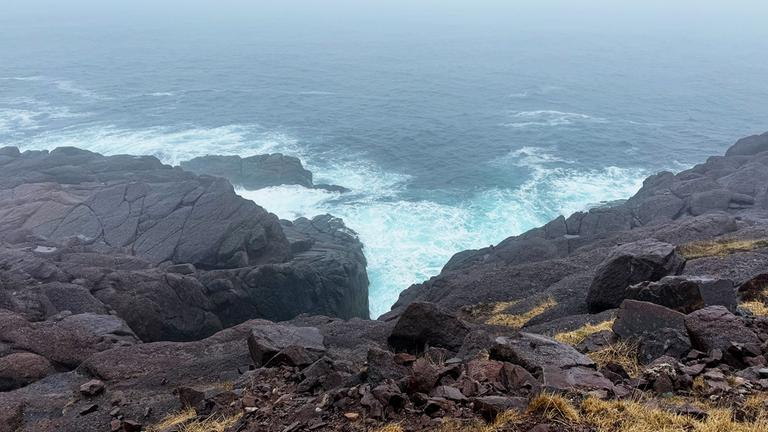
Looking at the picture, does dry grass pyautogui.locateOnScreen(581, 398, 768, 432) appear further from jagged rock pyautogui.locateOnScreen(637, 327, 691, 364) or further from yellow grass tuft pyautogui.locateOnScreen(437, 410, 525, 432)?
jagged rock pyautogui.locateOnScreen(637, 327, 691, 364)

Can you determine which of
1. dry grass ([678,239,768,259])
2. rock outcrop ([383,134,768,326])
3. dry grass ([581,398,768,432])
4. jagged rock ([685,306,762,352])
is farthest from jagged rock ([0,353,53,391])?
dry grass ([678,239,768,259])

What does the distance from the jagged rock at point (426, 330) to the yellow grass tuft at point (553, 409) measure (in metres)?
7.65

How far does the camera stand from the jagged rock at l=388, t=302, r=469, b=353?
17172 mm

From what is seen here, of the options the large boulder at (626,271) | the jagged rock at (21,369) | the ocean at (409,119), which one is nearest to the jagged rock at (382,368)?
the large boulder at (626,271)

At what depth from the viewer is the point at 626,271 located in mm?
20312

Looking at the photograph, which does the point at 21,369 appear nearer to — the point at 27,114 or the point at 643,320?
the point at 643,320

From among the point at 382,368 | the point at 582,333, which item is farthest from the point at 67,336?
the point at 582,333

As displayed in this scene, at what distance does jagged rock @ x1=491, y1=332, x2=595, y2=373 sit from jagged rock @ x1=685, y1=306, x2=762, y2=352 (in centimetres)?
262

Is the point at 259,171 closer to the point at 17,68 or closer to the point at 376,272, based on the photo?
the point at 376,272

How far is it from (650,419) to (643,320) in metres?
4.97

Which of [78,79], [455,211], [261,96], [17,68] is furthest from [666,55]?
[17,68]

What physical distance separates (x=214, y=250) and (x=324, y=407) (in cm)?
3254

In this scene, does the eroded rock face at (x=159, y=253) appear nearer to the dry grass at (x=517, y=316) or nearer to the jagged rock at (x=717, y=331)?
the dry grass at (x=517, y=316)

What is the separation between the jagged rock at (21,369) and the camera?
1961 cm
